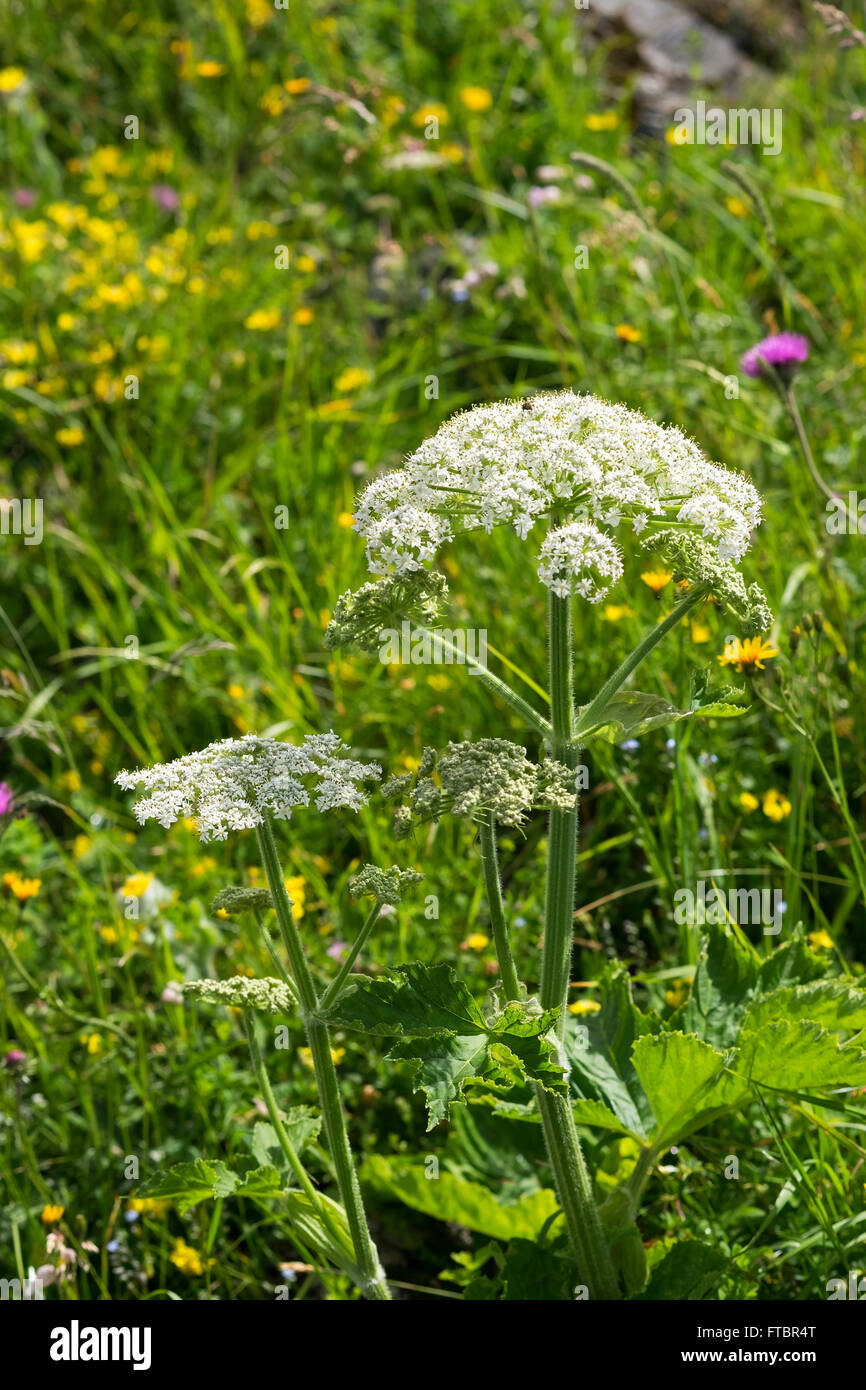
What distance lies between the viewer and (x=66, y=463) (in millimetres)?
4566

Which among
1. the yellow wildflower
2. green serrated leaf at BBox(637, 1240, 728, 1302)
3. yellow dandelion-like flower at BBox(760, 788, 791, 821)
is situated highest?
yellow dandelion-like flower at BBox(760, 788, 791, 821)

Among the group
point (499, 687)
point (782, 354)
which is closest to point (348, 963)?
point (499, 687)

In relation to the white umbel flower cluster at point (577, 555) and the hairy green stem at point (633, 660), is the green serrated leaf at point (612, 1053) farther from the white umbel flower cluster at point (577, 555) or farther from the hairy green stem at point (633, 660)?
the white umbel flower cluster at point (577, 555)

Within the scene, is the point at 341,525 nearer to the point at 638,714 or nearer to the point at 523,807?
the point at 638,714

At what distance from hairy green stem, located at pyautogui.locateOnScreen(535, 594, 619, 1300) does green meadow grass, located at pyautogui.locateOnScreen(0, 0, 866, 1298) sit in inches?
12.2

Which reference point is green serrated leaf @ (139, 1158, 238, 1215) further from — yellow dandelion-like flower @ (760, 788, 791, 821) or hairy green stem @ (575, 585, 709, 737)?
yellow dandelion-like flower @ (760, 788, 791, 821)

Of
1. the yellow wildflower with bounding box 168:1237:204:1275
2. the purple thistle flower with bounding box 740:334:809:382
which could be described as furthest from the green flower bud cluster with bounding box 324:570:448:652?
the purple thistle flower with bounding box 740:334:809:382

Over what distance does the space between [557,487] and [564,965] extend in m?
0.72

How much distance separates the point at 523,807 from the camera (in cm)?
170

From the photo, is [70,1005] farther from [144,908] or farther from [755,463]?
[755,463]

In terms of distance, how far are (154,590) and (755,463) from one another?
1.94m

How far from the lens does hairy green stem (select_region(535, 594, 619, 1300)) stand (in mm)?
1930

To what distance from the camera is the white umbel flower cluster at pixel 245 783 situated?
71.7 inches
